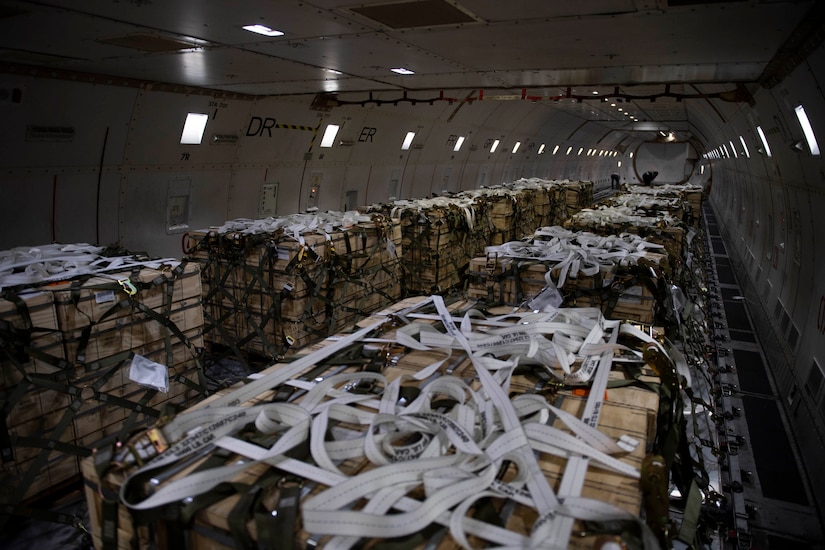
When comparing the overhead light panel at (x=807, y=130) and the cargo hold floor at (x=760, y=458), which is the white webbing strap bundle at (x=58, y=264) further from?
the overhead light panel at (x=807, y=130)

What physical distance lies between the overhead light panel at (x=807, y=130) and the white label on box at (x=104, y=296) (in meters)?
7.64

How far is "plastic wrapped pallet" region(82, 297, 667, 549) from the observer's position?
178cm

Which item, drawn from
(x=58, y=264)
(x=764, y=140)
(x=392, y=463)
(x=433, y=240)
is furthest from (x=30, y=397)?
(x=764, y=140)

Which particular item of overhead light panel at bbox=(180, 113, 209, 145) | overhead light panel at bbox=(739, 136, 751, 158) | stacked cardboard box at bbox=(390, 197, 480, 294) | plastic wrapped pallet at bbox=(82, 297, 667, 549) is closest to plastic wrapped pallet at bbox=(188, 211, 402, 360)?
stacked cardboard box at bbox=(390, 197, 480, 294)

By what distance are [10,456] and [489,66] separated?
728cm

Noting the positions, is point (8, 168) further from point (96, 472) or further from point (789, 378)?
point (789, 378)

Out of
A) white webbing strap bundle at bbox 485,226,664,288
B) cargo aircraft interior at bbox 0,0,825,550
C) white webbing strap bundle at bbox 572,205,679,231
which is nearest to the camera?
cargo aircraft interior at bbox 0,0,825,550

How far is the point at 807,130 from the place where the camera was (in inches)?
265

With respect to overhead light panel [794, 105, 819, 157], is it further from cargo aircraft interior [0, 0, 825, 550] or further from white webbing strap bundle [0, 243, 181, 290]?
white webbing strap bundle [0, 243, 181, 290]

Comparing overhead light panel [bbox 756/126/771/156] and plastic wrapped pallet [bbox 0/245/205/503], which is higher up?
overhead light panel [bbox 756/126/771/156]

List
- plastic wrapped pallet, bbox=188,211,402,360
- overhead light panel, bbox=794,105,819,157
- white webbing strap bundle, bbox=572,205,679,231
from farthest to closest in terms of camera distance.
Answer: white webbing strap bundle, bbox=572,205,679,231
plastic wrapped pallet, bbox=188,211,402,360
overhead light panel, bbox=794,105,819,157

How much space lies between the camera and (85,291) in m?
4.55

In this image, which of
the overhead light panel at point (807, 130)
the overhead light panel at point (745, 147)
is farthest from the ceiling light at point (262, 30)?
the overhead light panel at point (745, 147)

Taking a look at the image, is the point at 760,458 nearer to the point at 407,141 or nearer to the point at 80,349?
the point at 80,349
